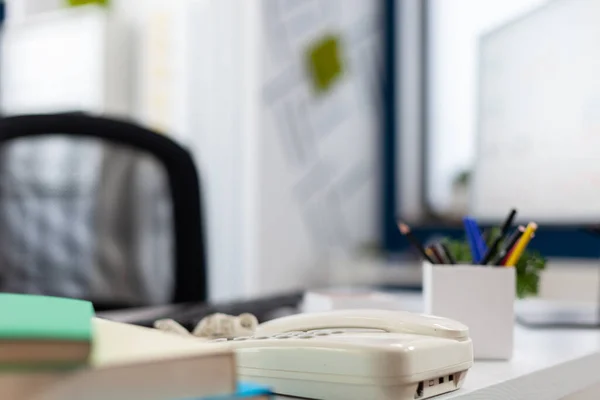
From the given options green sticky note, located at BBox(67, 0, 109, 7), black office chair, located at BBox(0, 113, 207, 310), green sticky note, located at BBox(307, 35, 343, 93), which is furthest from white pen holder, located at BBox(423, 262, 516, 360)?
green sticky note, located at BBox(67, 0, 109, 7)

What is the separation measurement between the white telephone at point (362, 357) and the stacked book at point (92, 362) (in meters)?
0.10

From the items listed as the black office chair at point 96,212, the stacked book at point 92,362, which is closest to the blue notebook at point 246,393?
the stacked book at point 92,362

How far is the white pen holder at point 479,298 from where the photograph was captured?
596 millimetres

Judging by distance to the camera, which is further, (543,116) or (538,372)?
(543,116)

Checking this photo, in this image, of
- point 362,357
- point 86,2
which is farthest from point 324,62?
point 362,357

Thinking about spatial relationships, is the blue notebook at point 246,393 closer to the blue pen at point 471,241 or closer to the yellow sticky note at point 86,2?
the blue pen at point 471,241

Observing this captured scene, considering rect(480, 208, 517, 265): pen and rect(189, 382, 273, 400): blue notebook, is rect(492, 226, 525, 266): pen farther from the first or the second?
rect(189, 382, 273, 400): blue notebook

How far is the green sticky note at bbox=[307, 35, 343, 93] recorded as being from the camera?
2.89 meters

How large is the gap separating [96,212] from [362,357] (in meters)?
1.10

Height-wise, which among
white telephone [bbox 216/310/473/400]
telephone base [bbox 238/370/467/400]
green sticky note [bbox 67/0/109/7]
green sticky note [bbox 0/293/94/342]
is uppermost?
green sticky note [bbox 67/0/109/7]

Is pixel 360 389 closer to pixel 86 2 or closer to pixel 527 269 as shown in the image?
pixel 527 269

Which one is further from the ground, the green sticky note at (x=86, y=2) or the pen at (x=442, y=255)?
the green sticky note at (x=86, y=2)

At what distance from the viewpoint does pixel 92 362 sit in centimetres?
28

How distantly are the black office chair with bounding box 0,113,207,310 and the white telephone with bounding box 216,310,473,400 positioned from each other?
2.75ft
